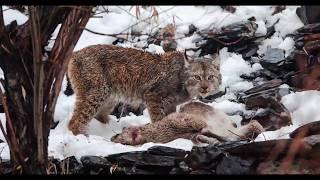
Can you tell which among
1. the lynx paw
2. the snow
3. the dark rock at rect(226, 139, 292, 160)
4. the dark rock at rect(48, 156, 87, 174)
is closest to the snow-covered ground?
the snow

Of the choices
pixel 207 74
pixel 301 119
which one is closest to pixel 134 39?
pixel 207 74

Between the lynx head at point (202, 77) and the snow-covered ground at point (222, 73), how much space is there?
322mm

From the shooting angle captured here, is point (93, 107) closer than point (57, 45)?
No

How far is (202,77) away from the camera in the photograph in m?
8.12

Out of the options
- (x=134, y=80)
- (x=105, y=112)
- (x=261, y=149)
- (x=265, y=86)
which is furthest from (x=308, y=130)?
(x=105, y=112)

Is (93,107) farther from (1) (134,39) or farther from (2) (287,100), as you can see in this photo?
(1) (134,39)

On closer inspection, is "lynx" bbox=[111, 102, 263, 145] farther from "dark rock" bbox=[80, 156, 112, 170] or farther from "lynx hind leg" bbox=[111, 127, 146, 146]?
"dark rock" bbox=[80, 156, 112, 170]

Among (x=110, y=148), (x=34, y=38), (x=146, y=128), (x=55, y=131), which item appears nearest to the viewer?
(x=34, y=38)

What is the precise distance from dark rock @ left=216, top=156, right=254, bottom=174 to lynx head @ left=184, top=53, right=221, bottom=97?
2.81m

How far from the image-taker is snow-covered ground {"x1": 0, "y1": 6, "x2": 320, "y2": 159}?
6375mm

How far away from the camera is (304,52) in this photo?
926 centimetres

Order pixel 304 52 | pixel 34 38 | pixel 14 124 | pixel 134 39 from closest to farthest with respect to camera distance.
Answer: pixel 34 38 < pixel 14 124 < pixel 304 52 < pixel 134 39

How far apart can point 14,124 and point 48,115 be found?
0.98 feet

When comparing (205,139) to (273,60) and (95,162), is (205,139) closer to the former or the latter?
(95,162)
